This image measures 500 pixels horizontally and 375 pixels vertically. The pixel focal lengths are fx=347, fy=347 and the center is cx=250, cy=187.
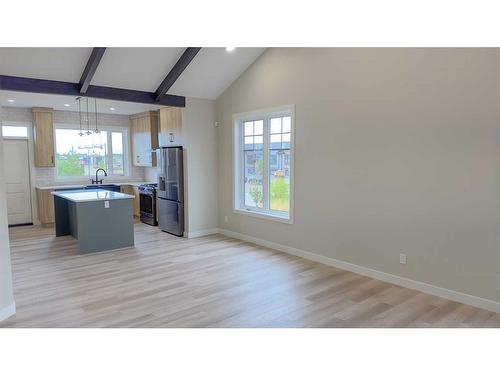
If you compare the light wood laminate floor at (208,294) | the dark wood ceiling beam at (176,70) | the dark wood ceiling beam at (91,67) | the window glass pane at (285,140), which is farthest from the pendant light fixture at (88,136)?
the window glass pane at (285,140)

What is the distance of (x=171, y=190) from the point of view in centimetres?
661

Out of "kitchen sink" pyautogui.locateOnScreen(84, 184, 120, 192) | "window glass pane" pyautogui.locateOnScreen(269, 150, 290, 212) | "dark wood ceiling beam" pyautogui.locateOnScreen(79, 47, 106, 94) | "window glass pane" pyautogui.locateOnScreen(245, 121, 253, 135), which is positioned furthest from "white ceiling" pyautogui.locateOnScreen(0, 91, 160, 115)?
"window glass pane" pyautogui.locateOnScreen(269, 150, 290, 212)

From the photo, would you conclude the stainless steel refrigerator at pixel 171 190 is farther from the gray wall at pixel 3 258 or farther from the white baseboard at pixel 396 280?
the gray wall at pixel 3 258

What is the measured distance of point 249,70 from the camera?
229 inches

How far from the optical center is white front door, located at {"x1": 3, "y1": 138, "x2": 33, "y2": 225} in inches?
298

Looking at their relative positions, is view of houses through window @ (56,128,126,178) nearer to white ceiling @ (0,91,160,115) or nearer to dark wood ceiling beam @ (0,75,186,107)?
white ceiling @ (0,91,160,115)

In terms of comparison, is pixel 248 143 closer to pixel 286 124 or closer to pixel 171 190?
pixel 286 124

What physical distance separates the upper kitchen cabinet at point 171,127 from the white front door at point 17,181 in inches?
133

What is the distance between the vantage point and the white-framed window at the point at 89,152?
826 cm

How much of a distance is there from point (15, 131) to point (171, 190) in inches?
158

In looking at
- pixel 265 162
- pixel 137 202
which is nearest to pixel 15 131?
pixel 137 202
